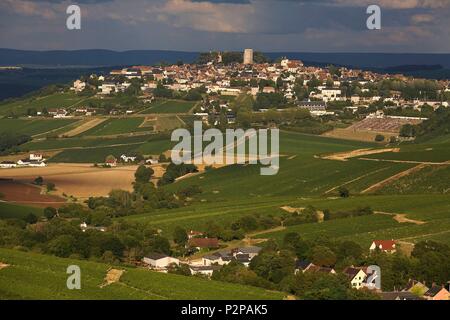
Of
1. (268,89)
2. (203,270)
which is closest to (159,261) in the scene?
(203,270)

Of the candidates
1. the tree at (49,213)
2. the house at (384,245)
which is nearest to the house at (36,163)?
the tree at (49,213)

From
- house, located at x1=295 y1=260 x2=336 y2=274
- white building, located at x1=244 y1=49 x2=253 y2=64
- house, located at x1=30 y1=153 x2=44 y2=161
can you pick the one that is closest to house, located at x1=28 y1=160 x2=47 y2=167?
house, located at x1=30 y1=153 x2=44 y2=161

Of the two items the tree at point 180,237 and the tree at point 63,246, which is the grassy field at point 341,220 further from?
the tree at point 63,246

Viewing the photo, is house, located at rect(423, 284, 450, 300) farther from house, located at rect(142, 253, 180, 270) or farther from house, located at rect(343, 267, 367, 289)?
house, located at rect(142, 253, 180, 270)

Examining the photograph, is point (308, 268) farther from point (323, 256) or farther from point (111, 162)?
point (111, 162)

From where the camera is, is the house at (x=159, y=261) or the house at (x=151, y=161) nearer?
the house at (x=159, y=261)
